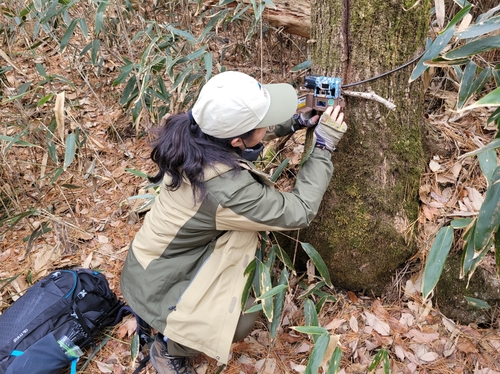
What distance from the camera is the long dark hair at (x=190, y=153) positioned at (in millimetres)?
1452

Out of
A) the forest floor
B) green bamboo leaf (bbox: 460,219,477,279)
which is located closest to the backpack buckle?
the forest floor

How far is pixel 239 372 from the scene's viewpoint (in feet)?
6.34

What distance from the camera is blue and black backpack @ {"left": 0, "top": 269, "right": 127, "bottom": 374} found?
1910 millimetres

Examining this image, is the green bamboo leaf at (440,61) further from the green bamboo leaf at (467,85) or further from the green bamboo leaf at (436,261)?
the green bamboo leaf at (436,261)

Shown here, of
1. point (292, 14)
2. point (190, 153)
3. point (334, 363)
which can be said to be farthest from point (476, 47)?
point (292, 14)

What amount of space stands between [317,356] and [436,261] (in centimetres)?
49

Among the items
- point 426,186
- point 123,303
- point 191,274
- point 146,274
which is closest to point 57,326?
point 123,303

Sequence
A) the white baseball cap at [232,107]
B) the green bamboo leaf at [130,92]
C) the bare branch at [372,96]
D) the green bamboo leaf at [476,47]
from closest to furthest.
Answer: the green bamboo leaf at [476,47]
the white baseball cap at [232,107]
the bare branch at [372,96]
the green bamboo leaf at [130,92]

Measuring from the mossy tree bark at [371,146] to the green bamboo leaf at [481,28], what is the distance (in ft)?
1.97

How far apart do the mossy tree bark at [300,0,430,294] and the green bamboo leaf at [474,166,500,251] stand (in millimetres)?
806

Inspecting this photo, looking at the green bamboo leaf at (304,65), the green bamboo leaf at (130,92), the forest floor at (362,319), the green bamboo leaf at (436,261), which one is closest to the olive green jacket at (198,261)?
the forest floor at (362,319)

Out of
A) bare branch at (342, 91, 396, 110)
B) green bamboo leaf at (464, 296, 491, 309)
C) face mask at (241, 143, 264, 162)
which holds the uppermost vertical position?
bare branch at (342, 91, 396, 110)

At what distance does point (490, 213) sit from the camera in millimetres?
927

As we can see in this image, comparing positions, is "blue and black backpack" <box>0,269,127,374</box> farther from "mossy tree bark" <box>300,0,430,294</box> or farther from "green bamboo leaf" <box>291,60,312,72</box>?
"green bamboo leaf" <box>291,60,312,72</box>
